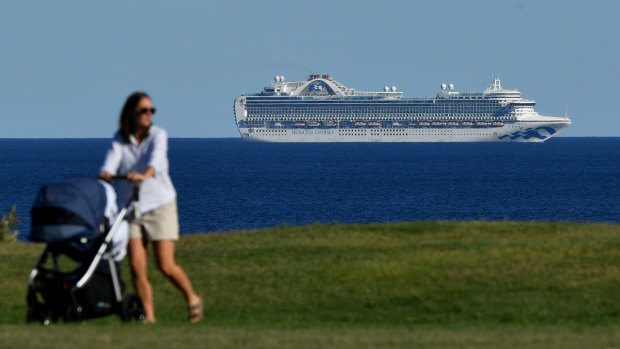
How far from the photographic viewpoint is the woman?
28.0 ft

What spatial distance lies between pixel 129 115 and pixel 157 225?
0.86 meters

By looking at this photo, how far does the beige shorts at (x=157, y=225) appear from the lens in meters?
8.57

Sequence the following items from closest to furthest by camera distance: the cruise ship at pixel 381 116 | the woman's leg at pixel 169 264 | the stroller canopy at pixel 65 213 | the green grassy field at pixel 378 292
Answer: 1. the green grassy field at pixel 378 292
2. the stroller canopy at pixel 65 213
3. the woman's leg at pixel 169 264
4. the cruise ship at pixel 381 116

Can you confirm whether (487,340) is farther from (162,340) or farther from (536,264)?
(536,264)

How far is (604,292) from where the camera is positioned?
1092 cm

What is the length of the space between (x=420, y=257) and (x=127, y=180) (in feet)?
15.3

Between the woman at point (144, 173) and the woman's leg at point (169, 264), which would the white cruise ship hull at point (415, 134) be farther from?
the woman at point (144, 173)

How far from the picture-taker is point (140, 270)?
8.79 m

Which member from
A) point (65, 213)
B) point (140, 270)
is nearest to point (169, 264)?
point (140, 270)

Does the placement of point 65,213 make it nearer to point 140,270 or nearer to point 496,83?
point 140,270

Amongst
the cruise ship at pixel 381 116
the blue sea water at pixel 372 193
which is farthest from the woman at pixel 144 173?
the cruise ship at pixel 381 116

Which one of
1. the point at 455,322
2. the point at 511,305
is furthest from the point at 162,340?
the point at 511,305

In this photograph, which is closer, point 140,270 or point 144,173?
point 144,173

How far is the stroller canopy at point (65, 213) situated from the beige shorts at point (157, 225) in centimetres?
29
